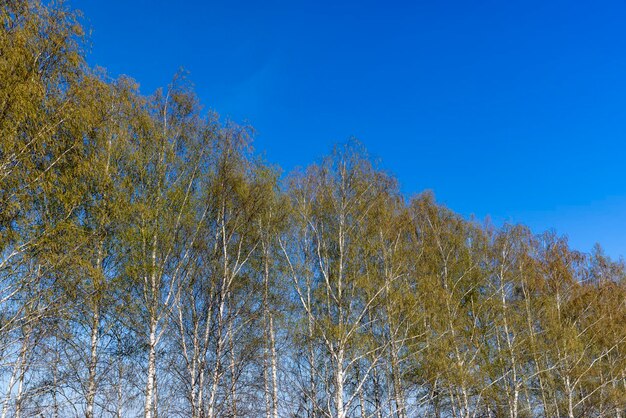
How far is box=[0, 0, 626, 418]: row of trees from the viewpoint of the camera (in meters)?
8.52

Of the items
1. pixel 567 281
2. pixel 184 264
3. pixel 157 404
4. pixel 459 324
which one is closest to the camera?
pixel 157 404

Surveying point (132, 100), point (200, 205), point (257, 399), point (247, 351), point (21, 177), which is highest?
point (132, 100)

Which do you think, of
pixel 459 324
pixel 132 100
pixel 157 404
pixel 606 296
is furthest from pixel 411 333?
pixel 606 296

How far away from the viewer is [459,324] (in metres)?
17.1

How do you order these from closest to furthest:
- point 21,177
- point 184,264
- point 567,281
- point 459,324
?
point 21,177
point 184,264
point 459,324
point 567,281

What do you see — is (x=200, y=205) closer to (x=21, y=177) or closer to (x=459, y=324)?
(x=21, y=177)

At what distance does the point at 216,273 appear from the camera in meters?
14.1

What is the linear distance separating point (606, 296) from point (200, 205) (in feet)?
73.9

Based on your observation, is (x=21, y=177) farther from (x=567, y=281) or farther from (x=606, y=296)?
(x=606, y=296)

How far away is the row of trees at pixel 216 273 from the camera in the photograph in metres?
8.52

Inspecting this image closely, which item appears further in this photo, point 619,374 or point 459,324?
point 619,374

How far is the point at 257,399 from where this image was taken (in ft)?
46.0

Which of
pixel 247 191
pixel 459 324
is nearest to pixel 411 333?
pixel 459 324

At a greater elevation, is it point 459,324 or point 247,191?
point 247,191
